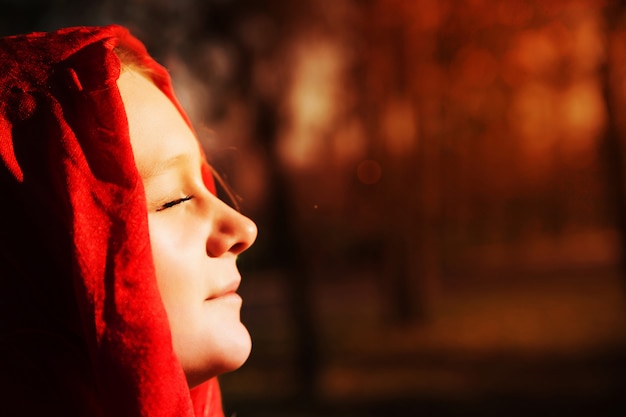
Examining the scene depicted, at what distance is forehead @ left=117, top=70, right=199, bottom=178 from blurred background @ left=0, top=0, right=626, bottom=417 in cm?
33

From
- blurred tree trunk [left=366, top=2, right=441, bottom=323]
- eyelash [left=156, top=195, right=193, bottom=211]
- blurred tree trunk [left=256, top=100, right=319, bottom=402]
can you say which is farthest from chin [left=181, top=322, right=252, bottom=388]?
blurred tree trunk [left=366, top=2, right=441, bottom=323]

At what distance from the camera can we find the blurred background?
308 inches

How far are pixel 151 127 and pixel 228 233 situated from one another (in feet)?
0.79

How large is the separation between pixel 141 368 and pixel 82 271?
0.18 meters

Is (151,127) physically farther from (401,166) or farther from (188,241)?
(401,166)

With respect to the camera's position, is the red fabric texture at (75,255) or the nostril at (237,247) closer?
the red fabric texture at (75,255)

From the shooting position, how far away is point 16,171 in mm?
1213

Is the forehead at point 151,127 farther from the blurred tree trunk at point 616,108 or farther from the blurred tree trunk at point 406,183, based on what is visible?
the blurred tree trunk at point 406,183

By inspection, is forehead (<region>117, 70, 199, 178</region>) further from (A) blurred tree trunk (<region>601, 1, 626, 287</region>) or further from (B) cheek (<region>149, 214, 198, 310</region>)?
(A) blurred tree trunk (<region>601, 1, 626, 287</region>)

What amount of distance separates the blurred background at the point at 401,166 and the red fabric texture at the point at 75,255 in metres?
0.50

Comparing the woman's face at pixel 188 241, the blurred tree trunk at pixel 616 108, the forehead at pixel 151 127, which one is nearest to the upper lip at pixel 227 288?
the woman's face at pixel 188 241

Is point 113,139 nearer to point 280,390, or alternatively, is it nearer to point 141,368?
point 141,368

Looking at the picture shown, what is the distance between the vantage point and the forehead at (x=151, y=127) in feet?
4.20

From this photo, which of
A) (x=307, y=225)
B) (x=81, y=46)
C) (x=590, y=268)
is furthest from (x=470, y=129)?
(x=81, y=46)
